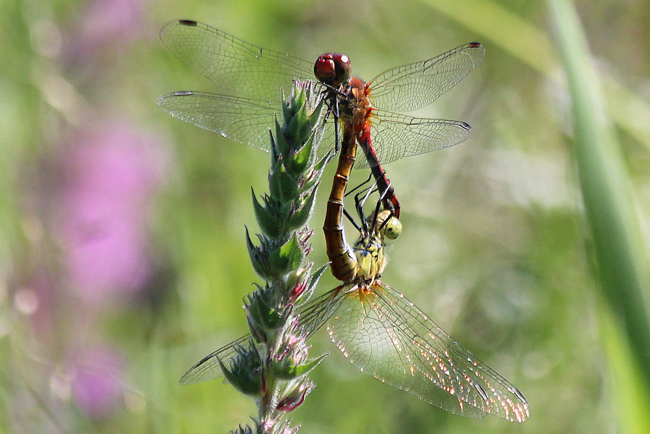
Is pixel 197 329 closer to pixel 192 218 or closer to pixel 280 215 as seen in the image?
pixel 192 218

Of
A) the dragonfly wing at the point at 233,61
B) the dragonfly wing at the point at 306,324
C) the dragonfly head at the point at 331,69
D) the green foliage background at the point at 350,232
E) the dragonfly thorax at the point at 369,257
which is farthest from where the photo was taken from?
the dragonfly wing at the point at 233,61

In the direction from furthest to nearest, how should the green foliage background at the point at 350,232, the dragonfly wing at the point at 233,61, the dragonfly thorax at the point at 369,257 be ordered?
the dragonfly wing at the point at 233,61 < the dragonfly thorax at the point at 369,257 < the green foliage background at the point at 350,232

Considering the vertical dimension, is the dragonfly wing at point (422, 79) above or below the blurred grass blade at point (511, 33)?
below

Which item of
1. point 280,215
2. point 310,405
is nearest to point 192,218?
point 310,405

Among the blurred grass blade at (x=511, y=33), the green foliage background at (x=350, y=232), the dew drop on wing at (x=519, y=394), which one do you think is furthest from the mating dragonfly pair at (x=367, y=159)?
the blurred grass blade at (x=511, y=33)

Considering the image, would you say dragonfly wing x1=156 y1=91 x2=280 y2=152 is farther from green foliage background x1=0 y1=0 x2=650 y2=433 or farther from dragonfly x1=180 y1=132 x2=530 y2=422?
green foliage background x1=0 y1=0 x2=650 y2=433

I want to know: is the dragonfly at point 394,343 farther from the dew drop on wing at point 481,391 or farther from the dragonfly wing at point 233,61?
the dragonfly wing at point 233,61

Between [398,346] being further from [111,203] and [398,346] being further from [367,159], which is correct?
[111,203]

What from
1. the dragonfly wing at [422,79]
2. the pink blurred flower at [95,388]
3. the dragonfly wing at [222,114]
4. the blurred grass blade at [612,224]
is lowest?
the pink blurred flower at [95,388]
